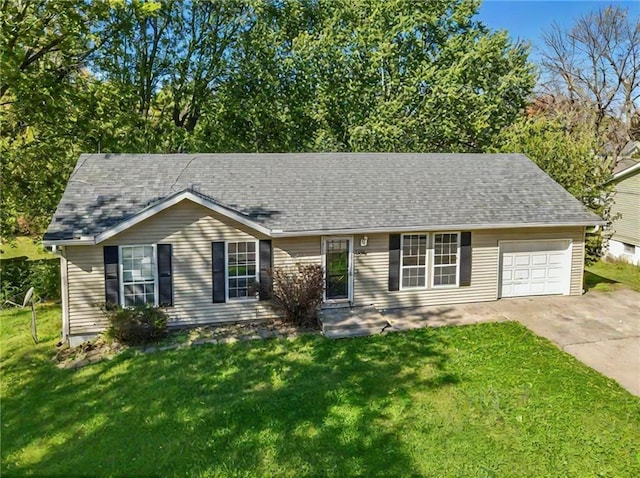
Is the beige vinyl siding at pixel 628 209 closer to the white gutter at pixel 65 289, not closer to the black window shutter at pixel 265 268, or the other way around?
the black window shutter at pixel 265 268

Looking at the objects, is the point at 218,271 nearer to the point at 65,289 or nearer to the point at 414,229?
the point at 65,289

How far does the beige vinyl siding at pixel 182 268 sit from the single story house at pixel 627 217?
18.9 meters

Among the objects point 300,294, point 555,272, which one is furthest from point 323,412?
point 555,272

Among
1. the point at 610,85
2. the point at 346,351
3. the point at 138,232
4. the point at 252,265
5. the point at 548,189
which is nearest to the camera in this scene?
the point at 346,351

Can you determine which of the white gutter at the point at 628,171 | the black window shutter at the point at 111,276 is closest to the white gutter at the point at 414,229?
the black window shutter at the point at 111,276

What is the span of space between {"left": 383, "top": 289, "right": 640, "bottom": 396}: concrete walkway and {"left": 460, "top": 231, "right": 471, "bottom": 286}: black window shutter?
29.0 inches

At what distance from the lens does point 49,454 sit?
635 centimetres

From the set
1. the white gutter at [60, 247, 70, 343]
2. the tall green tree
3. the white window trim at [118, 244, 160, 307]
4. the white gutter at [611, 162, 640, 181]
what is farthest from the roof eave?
the white gutter at [611, 162, 640, 181]

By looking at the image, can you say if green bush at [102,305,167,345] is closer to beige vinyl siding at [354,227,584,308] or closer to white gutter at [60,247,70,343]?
white gutter at [60,247,70,343]

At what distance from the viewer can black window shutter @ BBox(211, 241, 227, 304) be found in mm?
10984

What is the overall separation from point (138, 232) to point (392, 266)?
649 centimetres

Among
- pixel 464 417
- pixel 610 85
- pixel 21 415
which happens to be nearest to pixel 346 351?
pixel 464 417

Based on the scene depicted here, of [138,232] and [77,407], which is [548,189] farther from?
[77,407]

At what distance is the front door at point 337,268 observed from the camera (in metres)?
11.9
